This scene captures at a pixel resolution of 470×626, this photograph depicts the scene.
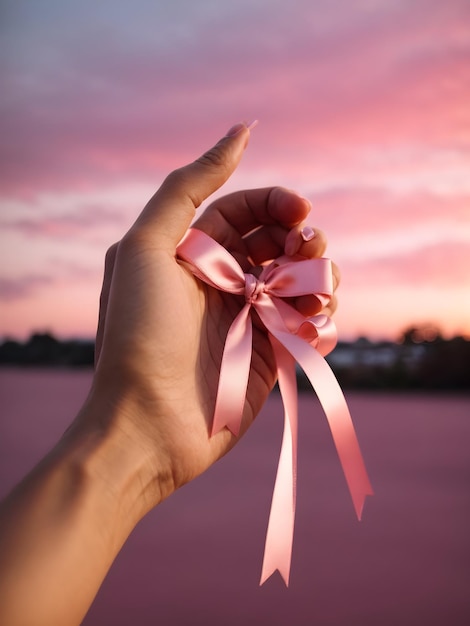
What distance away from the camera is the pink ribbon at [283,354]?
1132 mm

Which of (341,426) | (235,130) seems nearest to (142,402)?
(341,426)

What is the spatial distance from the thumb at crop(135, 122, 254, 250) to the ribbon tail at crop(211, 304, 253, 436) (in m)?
0.18

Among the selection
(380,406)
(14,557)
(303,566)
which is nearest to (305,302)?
(14,557)

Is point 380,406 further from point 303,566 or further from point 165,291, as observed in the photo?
point 165,291

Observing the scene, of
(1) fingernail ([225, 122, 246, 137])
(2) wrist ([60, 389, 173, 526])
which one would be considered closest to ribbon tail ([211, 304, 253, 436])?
(2) wrist ([60, 389, 173, 526])

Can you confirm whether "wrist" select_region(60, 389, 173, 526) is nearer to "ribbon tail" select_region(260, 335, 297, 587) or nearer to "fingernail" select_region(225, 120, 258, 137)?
"ribbon tail" select_region(260, 335, 297, 587)

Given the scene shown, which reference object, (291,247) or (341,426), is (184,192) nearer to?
(291,247)

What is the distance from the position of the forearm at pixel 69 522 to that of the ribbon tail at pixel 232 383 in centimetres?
16

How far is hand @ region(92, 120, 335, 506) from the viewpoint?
1.04m

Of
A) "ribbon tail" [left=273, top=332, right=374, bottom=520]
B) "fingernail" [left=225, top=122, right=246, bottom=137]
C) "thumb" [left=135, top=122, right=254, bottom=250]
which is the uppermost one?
"fingernail" [left=225, top=122, right=246, bottom=137]

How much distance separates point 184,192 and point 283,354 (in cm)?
33

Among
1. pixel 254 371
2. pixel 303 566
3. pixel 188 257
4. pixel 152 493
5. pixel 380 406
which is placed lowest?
pixel 303 566

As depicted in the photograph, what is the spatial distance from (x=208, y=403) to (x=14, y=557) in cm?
40

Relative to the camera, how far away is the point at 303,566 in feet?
6.09
